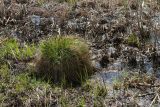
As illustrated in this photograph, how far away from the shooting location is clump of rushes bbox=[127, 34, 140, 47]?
678 centimetres

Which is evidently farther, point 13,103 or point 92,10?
point 92,10

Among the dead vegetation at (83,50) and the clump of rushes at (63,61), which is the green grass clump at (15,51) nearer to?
the dead vegetation at (83,50)

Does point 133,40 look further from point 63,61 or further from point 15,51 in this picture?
point 15,51

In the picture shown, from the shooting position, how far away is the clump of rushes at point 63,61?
571 centimetres

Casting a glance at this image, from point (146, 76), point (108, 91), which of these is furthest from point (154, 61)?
point (108, 91)

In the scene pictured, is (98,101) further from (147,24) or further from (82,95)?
(147,24)

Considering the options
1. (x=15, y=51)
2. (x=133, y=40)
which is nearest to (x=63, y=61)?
(x=15, y=51)

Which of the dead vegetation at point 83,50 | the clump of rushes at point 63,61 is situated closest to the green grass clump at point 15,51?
the dead vegetation at point 83,50

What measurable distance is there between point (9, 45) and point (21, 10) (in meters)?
1.72

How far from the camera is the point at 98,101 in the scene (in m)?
5.14

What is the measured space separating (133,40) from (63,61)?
1.53 metres

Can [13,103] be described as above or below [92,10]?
below

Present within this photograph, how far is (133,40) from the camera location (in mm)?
6840

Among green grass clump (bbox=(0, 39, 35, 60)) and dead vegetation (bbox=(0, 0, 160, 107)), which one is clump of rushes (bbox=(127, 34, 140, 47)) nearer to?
dead vegetation (bbox=(0, 0, 160, 107))
